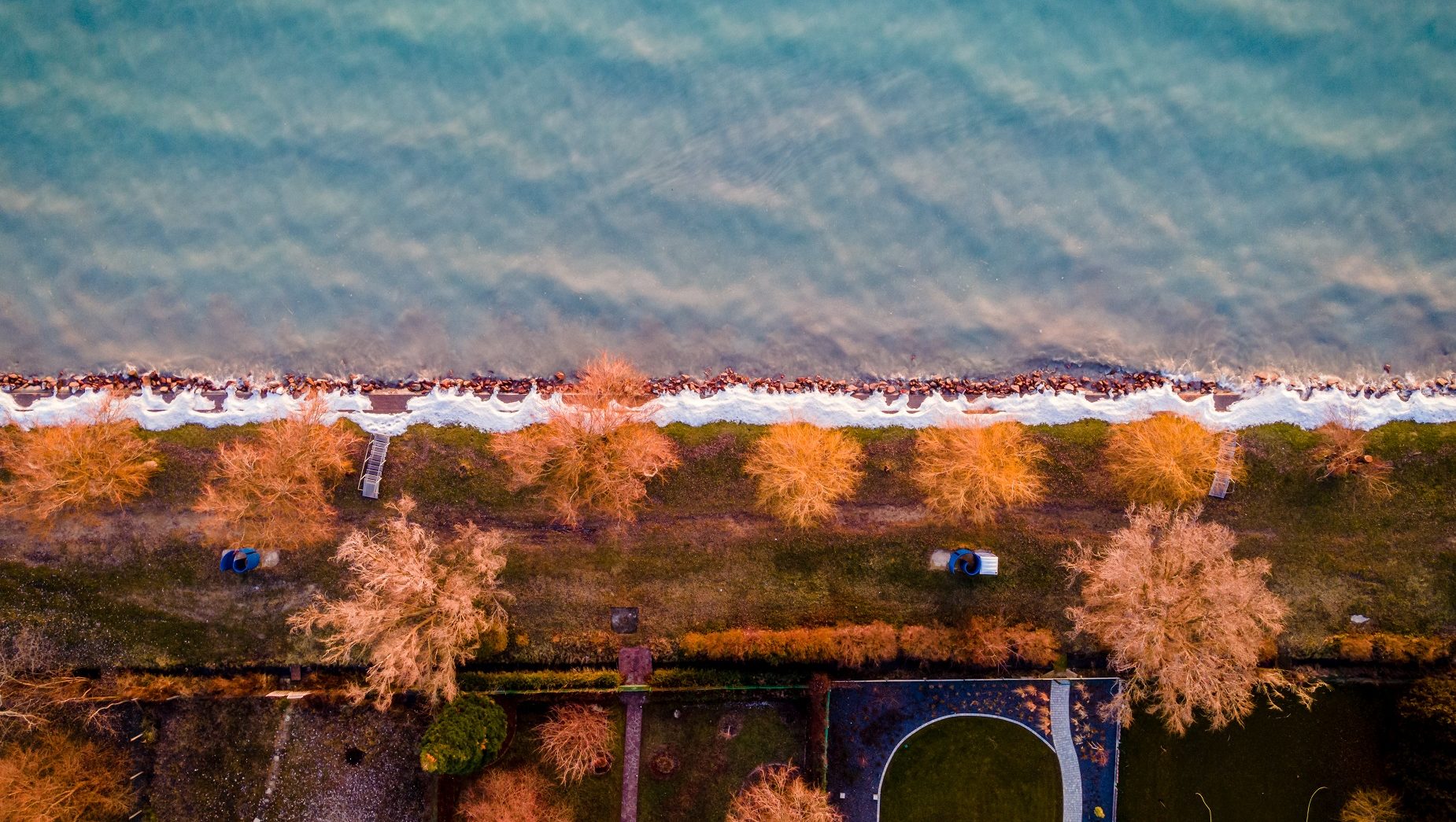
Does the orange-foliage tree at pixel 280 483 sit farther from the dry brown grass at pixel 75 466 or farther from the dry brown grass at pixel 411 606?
the dry brown grass at pixel 75 466

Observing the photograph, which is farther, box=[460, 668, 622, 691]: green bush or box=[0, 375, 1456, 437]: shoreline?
box=[0, 375, 1456, 437]: shoreline

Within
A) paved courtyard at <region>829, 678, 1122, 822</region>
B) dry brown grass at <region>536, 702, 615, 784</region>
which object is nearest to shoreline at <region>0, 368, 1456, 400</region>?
paved courtyard at <region>829, 678, 1122, 822</region>

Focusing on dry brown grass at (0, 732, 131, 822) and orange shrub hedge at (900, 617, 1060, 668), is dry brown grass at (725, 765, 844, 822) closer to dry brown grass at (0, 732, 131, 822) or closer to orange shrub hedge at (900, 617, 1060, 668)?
orange shrub hedge at (900, 617, 1060, 668)

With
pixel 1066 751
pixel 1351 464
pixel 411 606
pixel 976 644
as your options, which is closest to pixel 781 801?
pixel 976 644

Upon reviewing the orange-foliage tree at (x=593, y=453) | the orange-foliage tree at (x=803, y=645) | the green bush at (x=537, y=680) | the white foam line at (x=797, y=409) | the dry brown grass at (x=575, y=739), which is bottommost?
the dry brown grass at (x=575, y=739)

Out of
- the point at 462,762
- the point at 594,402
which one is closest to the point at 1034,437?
the point at 594,402

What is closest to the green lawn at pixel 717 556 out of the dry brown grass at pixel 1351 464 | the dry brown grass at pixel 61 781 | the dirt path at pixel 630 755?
the dry brown grass at pixel 1351 464
